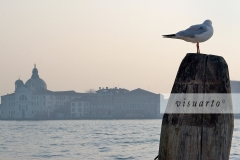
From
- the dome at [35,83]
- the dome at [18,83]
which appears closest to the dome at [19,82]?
the dome at [18,83]

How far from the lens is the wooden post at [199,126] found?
149 cm

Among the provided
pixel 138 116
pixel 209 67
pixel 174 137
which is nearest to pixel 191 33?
pixel 209 67

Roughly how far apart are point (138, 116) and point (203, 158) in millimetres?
80027

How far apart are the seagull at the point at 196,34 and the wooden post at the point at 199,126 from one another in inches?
15.9

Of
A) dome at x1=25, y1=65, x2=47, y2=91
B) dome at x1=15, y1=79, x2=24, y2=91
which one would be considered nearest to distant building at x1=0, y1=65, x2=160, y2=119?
dome at x1=25, y1=65, x2=47, y2=91

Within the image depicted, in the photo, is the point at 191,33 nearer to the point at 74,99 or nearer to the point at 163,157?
the point at 163,157

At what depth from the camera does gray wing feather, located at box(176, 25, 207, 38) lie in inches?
77.6

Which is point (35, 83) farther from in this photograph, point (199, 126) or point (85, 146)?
A: point (199, 126)

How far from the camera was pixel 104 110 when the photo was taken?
273 feet

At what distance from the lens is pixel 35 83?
87.1 metres

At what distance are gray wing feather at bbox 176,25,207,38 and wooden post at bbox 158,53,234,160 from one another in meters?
0.42

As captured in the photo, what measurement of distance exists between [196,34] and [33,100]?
3295 inches

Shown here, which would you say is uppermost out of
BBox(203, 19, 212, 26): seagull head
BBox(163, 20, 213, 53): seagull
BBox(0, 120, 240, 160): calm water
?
BBox(203, 19, 212, 26): seagull head

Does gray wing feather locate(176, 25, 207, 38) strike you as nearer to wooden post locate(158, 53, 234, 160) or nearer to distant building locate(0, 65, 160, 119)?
wooden post locate(158, 53, 234, 160)
